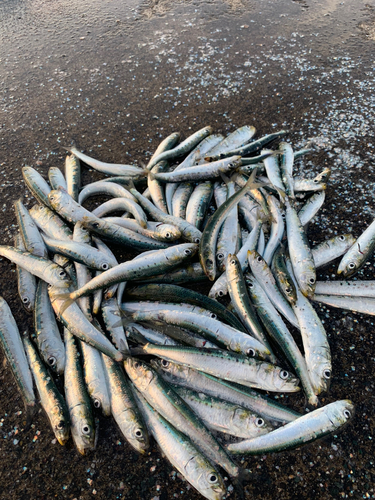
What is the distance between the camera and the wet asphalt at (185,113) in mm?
2697

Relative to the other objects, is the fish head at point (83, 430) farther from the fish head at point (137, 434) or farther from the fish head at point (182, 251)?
the fish head at point (182, 251)

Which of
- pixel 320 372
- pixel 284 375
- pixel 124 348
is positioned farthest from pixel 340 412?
pixel 124 348

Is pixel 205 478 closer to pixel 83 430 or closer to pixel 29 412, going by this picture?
pixel 83 430

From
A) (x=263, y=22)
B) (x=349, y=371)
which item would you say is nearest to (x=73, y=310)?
(x=349, y=371)

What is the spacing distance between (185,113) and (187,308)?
4.20 m

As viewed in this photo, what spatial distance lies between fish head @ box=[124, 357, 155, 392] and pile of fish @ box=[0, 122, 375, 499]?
2 centimetres

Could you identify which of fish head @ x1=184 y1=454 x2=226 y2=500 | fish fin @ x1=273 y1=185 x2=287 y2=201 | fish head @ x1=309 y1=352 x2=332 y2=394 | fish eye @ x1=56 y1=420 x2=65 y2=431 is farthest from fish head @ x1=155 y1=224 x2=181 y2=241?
fish head @ x1=184 y1=454 x2=226 y2=500

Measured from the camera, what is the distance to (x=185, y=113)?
6.06m

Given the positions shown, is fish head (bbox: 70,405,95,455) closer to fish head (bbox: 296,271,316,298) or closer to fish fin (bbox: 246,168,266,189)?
fish head (bbox: 296,271,316,298)

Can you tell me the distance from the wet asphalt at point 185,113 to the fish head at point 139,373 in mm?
475

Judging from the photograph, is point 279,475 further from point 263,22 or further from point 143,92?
point 263,22

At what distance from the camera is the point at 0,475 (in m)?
2.76

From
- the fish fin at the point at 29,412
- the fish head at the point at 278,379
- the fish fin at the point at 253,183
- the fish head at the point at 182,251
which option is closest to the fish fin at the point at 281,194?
the fish fin at the point at 253,183

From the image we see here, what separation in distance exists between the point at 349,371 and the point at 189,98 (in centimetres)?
550
